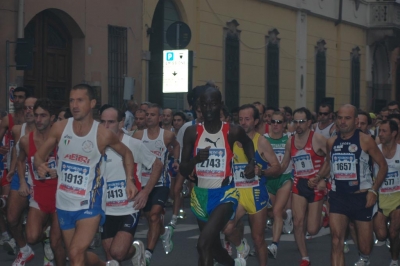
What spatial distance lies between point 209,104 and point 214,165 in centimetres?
58

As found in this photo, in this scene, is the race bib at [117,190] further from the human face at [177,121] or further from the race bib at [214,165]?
the human face at [177,121]

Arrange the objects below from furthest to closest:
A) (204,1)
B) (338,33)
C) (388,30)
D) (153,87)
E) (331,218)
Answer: (388,30) < (338,33) < (204,1) < (153,87) < (331,218)

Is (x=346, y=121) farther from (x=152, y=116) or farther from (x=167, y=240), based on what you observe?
(x=152, y=116)

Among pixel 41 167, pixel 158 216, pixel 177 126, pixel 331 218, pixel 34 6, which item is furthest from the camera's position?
pixel 34 6

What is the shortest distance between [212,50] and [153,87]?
127 inches

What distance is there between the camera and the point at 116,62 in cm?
2406

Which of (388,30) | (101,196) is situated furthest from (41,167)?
(388,30)

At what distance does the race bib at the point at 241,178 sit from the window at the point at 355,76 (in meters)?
30.1

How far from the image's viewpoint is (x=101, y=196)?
331 inches

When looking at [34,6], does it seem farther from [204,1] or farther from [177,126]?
[204,1]

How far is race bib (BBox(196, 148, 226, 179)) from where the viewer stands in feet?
30.0

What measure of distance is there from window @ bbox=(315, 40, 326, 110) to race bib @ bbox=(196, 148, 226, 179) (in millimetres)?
27452

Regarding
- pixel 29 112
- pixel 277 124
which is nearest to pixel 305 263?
pixel 277 124

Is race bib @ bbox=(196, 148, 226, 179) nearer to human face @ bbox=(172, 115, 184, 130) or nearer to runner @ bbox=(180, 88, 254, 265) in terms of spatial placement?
runner @ bbox=(180, 88, 254, 265)
